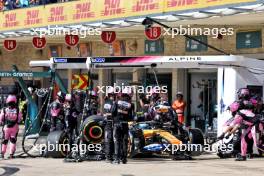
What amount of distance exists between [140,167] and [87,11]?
35.0ft

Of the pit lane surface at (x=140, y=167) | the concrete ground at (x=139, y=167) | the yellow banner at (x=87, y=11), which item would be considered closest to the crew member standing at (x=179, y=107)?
the yellow banner at (x=87, y=11)

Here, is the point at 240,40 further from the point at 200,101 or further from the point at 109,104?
the point at 109,104

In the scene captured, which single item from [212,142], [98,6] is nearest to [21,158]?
[212,142]

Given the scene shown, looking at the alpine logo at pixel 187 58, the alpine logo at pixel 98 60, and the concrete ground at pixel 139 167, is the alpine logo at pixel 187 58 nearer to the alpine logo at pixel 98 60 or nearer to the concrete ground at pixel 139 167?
the alpine logo at pixel 98 60

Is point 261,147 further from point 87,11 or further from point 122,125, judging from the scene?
point 87,11

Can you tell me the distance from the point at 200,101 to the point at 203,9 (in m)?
5.67

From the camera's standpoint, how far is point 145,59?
15.4 m

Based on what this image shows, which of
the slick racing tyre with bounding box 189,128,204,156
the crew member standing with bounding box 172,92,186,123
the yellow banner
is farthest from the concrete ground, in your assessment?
the crew member standing with bounding box 172,92,186,123

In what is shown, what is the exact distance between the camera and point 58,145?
1564 cm

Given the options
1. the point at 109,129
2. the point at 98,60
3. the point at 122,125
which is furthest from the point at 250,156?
the point at 98,60

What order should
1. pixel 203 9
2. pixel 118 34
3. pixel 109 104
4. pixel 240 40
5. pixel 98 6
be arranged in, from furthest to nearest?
1. pixel 118 34
2. pixel 98 6
3. pixel 240 40
4. pixel 203 9
5. pixel 109 104

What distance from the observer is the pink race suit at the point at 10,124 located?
15625 millimetres

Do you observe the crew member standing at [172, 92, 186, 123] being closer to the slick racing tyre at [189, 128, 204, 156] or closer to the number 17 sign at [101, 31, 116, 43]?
the number 17 sign at [101, 31, 116, 43]

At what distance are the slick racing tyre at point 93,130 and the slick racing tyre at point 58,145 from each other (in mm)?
817
